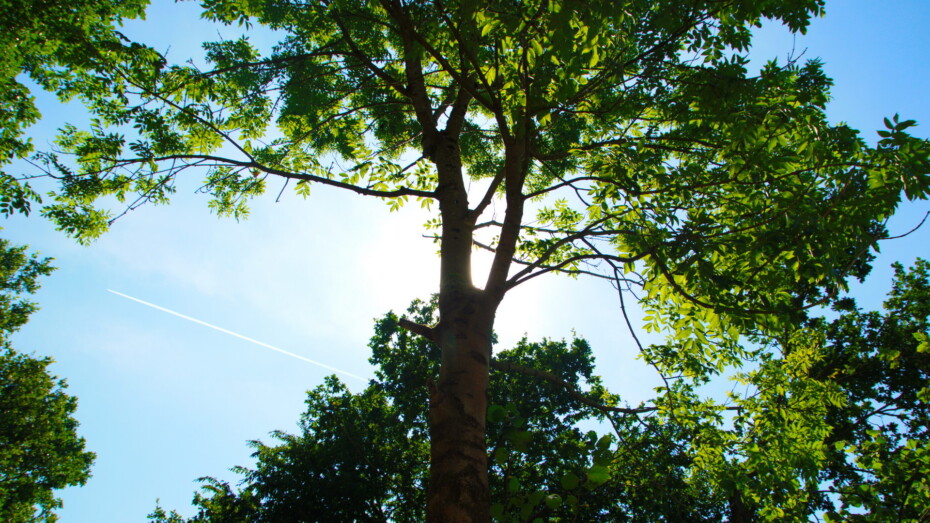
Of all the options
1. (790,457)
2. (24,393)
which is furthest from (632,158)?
(24,393)

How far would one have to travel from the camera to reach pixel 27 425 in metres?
18.0

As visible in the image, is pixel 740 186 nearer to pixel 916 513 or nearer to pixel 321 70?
pixel 321 70

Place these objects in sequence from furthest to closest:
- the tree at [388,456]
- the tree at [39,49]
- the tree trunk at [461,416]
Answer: the tree at [388,456] < the tree at [39,49] < the tree trunk at [461,416]

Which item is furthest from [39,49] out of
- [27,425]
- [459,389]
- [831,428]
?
[27,425]

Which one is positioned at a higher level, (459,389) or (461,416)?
(459,389)

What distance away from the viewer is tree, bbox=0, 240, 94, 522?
17.1 m

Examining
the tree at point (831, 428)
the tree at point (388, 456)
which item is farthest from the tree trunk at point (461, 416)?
the tree at point (388, 456)

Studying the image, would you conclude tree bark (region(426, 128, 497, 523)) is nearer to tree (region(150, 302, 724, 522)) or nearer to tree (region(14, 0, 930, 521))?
tree (region(14, 0, 930, 521))

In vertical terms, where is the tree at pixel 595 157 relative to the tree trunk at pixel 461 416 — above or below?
above

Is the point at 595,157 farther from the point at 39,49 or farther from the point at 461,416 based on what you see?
the point at 39,49

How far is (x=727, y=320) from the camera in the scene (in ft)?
12.7

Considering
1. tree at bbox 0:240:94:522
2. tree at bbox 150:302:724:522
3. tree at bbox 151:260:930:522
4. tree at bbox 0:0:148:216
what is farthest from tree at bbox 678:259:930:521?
tree at bbox 0:240:94:522

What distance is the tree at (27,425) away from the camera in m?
17.1

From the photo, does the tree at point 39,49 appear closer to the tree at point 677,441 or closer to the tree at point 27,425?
the tree at point 677,441
